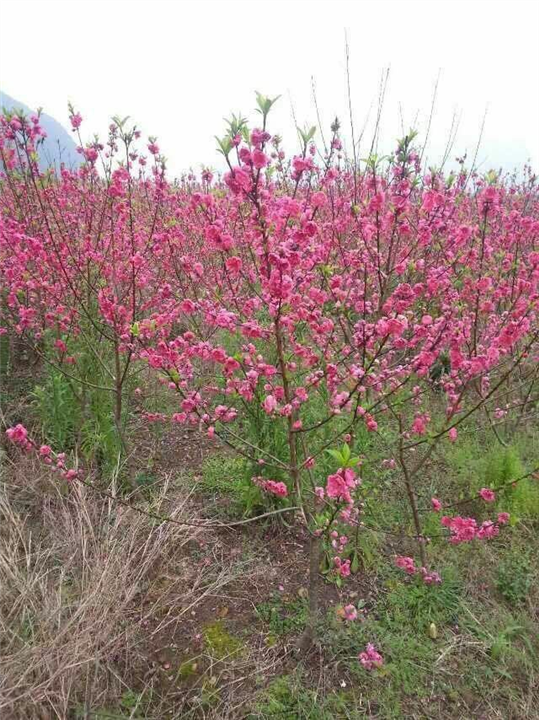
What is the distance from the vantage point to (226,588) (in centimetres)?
297

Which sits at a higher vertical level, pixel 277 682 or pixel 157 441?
pixel 157 441

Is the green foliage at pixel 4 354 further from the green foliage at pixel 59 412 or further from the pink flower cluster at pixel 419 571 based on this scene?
the pink flower cluster at pixel 419 571

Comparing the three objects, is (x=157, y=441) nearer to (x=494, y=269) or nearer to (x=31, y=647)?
(x=31, y=647)

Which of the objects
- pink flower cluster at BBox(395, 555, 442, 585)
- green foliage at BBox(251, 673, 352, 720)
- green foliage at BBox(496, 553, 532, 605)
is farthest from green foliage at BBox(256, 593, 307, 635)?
green foliage at BBox(496, 553, 532, 605)

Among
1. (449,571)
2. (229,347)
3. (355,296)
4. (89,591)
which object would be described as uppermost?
(355,296)

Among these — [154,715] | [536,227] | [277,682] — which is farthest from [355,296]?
[154,715]

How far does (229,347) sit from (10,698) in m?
3.95

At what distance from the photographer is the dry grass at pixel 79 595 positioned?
6.98ft

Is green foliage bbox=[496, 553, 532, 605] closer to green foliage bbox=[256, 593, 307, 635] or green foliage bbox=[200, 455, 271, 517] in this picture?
green foliage bbox=[256, 593, 307, 635]

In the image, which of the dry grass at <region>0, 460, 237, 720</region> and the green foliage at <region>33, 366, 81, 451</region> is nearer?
the dry grass at <region>0, 460, 237, 720</region>

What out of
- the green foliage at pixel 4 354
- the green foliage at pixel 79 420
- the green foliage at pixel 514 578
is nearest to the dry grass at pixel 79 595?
the green foliage at pixel 79 420

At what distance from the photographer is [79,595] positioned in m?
2.63

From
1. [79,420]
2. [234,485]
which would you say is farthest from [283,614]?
[79,420]

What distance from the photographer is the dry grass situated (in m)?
2.13
